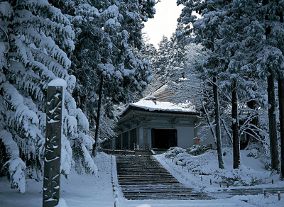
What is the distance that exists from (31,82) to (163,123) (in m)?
27.6

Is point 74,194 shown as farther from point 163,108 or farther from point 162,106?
point 162,106

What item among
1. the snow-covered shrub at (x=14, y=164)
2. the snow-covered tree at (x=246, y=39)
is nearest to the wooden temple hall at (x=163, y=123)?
the snow-covered tree at (x=246, y=39)

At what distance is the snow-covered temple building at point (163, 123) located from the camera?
34.4 m

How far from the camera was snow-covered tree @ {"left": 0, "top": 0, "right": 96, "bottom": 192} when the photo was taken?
798 cm

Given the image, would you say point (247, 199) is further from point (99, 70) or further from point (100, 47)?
point (99, 70)

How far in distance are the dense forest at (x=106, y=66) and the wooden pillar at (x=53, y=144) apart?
2.09 meters

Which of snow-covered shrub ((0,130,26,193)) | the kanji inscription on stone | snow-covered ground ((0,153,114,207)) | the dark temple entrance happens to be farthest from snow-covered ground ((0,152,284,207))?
the dark temple entrance

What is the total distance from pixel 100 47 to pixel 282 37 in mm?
9180

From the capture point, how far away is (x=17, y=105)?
809 centimetres

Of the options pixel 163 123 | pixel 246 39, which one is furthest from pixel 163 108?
pixel 246 39

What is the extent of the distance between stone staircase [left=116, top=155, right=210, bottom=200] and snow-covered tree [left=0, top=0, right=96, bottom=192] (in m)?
5.81

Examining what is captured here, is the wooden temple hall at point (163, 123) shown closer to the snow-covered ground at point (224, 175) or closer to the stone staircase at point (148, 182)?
the stone staircase at point (148, 182)

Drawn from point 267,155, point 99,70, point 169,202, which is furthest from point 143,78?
point 169,202

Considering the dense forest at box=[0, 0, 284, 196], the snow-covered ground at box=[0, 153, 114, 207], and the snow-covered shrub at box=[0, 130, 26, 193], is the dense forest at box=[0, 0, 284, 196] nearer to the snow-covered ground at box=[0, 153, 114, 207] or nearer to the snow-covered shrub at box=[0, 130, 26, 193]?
the snow-covered shrub at box=[0, 130, 26, 193]
